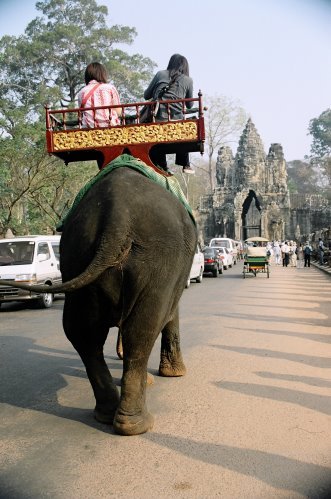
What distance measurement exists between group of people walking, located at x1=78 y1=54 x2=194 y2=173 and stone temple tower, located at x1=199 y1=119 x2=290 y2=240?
139 ft

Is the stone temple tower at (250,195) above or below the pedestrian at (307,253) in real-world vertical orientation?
above

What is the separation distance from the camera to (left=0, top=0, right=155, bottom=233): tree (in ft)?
63.4

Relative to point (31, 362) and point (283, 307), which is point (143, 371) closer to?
point (31, 362)

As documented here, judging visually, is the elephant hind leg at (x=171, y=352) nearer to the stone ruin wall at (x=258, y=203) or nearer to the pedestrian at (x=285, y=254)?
the pedestrian at (x=285, y=254)

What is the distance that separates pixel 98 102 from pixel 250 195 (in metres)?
45.7

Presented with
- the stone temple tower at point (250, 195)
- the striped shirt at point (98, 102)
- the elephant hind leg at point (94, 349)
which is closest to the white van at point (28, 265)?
the striped shirt at point (98, 102)

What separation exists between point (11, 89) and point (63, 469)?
26.4 meters

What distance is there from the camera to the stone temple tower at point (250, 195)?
46.9 meters

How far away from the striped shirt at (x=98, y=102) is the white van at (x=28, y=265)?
6847mm

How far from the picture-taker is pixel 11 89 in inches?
1027

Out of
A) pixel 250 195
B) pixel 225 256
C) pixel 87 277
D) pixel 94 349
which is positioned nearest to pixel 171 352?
Result: pixel 94 349

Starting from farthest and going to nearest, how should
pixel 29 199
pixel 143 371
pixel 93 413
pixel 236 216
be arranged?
pixel 236 216, pixel 29 199, pixel 93 413, pixel 143 371

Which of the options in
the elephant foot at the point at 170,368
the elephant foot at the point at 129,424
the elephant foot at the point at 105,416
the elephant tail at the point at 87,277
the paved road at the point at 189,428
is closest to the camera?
the paved road at the point at 189,428

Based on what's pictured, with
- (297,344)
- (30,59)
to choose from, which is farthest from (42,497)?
(30,59)
